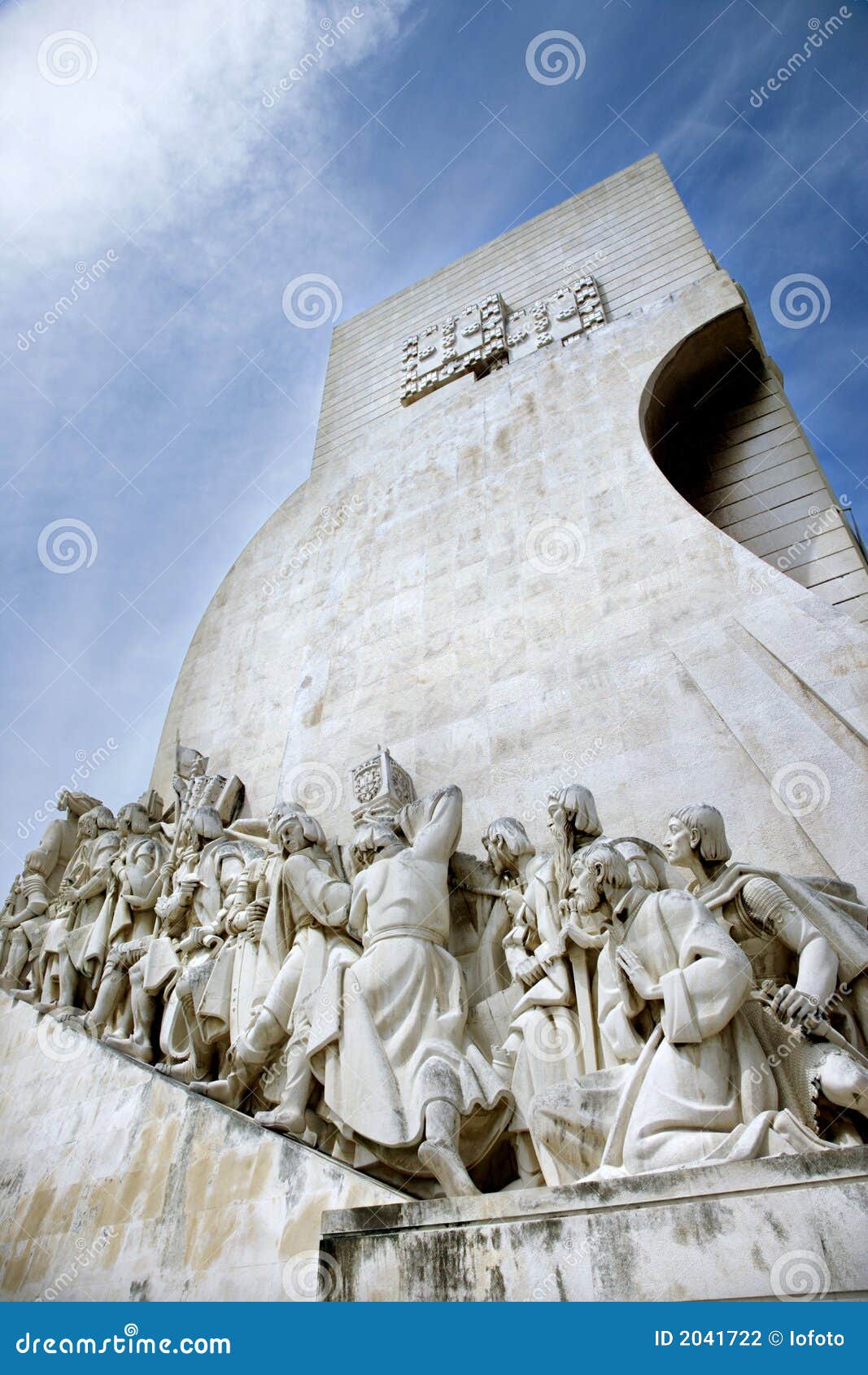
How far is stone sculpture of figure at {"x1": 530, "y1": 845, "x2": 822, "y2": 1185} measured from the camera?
2885mm

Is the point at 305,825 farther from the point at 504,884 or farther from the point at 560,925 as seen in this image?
the point at 560,925

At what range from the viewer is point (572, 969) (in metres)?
4.05

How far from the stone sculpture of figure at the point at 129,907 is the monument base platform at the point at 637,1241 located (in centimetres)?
323

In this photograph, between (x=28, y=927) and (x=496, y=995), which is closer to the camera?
(x=496, y=995)

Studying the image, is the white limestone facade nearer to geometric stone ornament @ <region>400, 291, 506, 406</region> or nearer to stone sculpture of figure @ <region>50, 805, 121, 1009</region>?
geometric stone ornament @ <region>400, 291, 506, 406</region>

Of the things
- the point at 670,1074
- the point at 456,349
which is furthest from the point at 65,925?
the point at 456,349

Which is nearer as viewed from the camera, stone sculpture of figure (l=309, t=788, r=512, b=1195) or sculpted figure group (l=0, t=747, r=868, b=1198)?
sculpted figure group (l=0, t=747, r=868, b=1198)

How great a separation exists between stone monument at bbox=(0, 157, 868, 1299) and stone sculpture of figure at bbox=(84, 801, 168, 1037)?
4 centimetres

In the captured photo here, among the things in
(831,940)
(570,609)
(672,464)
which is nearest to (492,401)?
(672,464)

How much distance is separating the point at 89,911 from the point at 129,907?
1.97 feet

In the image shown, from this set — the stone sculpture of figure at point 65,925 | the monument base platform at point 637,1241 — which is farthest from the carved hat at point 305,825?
the monument base platform at point 637,1241

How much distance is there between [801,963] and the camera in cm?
340

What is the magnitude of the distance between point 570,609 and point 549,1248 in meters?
4.52

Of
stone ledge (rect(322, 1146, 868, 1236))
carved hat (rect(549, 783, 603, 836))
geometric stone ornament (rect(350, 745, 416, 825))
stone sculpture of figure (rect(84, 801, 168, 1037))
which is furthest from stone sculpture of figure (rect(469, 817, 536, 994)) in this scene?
stone sculpture of figure (rect(84, 801, 168, 1037))
